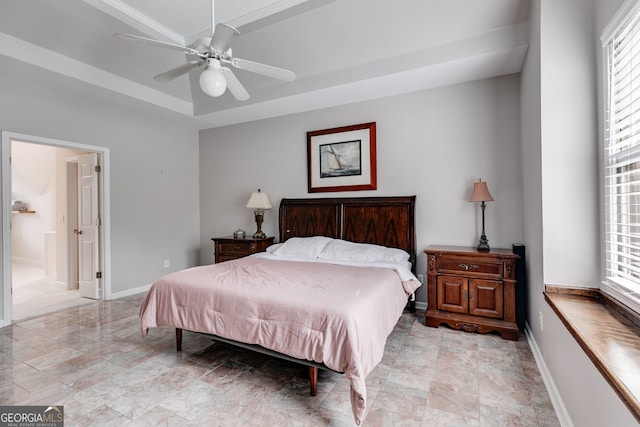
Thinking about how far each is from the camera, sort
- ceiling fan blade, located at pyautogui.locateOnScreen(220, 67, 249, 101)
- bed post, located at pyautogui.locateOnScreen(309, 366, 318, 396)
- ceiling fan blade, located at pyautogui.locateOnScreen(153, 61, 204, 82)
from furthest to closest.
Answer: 1. ceiling fan blade, located at pyautogui.locateOnScreen(220, 67, 249, 101)
2. ceiling fan blade, located at pyautogui.locateOnScreen(153, 61, 204, 82)
3. bed post, located at pyautogui.locateOnScreen(309, 366, 318, 396)

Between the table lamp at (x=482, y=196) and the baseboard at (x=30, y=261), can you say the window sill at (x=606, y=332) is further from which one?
the baseboard at (x=30, y=261)

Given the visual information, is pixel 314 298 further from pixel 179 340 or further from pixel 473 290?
pixel 473 290

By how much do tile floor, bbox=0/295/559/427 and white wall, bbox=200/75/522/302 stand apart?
4.05 feet

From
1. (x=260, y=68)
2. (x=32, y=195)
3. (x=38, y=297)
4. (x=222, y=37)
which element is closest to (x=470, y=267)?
(x=260, y=68)

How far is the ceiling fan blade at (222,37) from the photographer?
6.38ft

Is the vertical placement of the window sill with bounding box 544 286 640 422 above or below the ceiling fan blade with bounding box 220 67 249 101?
below

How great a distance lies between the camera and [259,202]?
14.7 ft

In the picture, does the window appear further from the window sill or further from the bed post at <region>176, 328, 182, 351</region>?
the bed post at <region>176, 328, 182, 351</region>

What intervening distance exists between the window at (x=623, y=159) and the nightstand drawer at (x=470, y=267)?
3.42 feet

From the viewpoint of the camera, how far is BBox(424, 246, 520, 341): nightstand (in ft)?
9.19

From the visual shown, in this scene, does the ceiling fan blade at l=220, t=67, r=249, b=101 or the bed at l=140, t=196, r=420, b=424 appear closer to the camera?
the bed at l=140, t=196, r=420, b=424

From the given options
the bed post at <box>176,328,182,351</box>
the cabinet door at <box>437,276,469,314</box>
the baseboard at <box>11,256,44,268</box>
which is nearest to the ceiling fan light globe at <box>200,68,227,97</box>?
the bed post at <box>176,328,182,351</box>

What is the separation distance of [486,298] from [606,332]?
155 cm

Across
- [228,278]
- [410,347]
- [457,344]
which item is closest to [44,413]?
[228,278]
